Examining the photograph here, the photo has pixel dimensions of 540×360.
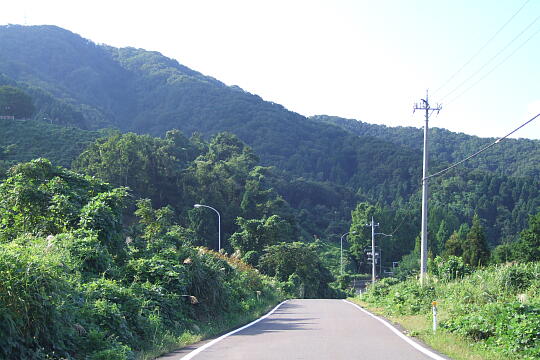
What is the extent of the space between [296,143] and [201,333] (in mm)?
128064

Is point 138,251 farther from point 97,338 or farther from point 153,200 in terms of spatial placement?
point 153,200

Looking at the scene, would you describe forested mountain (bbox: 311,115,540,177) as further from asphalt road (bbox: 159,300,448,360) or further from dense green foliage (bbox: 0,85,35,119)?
asphalt road (bbox: 159,300,448,360)

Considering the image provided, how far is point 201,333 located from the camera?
43.9 feet

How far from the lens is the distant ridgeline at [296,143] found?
8794 cm

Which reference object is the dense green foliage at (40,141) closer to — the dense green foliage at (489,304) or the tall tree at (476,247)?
the tall tree at (476,247)

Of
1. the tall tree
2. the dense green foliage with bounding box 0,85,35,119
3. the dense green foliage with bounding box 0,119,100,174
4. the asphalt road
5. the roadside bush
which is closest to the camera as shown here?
the asphalt road

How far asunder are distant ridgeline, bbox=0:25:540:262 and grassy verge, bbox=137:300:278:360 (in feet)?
163

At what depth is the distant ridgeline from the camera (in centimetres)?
8794

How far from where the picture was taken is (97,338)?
862 centimetres

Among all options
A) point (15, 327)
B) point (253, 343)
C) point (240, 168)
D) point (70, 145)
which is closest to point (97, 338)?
point (15, 327)

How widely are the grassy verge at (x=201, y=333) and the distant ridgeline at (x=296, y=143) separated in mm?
49690

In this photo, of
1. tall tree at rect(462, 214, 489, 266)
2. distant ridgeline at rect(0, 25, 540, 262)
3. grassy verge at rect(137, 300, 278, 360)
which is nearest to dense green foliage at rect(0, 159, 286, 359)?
grassy verge at rect(137, 300, 278, 360)

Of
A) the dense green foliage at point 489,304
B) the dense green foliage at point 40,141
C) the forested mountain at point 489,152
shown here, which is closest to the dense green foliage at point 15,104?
the dense green foliage at point 40,141

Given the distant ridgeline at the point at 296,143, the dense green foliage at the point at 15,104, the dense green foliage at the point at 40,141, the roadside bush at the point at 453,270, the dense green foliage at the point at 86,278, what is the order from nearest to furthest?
the dense green foliage at the point at 86,278 < the roadside bush at the point at 453,270 < the dense green foliage at the point at 40,141 < the distant ridgeline at the point at 296,143 < the dense green foliage at the point at 15,104
